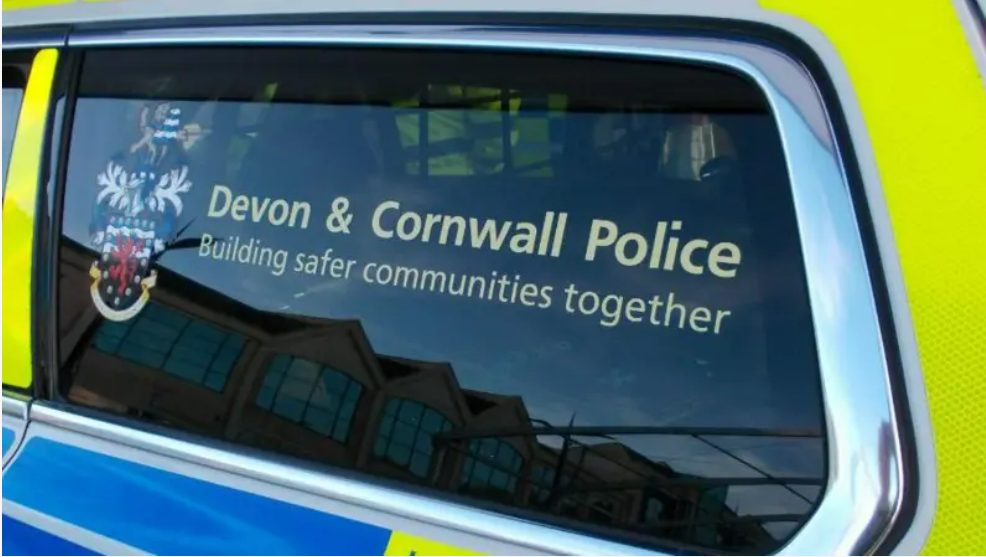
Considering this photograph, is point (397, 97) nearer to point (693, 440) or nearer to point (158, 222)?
point (158, 222)

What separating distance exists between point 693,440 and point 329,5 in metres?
0.81

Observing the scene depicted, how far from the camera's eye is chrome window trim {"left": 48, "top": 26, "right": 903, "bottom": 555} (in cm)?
103

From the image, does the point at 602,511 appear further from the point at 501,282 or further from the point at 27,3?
the point at 27,3

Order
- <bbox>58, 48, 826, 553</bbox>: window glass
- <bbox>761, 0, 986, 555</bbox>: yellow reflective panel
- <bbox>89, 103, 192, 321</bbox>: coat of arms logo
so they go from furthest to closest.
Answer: <bbox>89, 103, 192, 321</bbox>: coat of arms logo < <bbox>58, 48, 826, 553</bbox>: window glass < <bbox>761, 0, 986, 555</bbox>: yellow reflective panel

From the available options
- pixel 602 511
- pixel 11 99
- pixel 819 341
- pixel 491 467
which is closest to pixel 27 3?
pixel 11 99

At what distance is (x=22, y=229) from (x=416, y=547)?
96 centimetres

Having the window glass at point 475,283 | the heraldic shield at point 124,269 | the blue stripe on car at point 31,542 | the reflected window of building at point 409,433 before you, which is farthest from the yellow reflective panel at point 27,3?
the reflected window of building at point 409,433

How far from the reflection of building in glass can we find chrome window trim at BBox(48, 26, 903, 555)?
4cm

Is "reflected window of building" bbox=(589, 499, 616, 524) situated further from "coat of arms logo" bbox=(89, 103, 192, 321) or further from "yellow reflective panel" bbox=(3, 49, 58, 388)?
"yellow reflective panel" bbox=(3, 49, 58, 388)

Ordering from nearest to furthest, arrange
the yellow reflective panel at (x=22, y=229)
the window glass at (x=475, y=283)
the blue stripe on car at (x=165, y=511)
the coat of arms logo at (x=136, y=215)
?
the window glass at (x=475, y=283) → the blue stripe on car at (x=165, y=511) → the coat of arms logo at (x=136, y=215) → the yellow reflective panel at (x=22, y=229)

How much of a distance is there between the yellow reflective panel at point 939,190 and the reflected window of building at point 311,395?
718 millimetres

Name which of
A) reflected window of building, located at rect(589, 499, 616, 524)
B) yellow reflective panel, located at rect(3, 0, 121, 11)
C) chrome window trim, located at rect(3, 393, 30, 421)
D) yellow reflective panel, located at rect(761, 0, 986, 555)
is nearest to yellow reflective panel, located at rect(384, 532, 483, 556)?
reflected window of building, located at rect(589, 499, 616, 524)

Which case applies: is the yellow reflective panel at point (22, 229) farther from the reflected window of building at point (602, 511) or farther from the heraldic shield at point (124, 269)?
the reflected window of building at point (602, 511)

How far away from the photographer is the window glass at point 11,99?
68.5 inches
